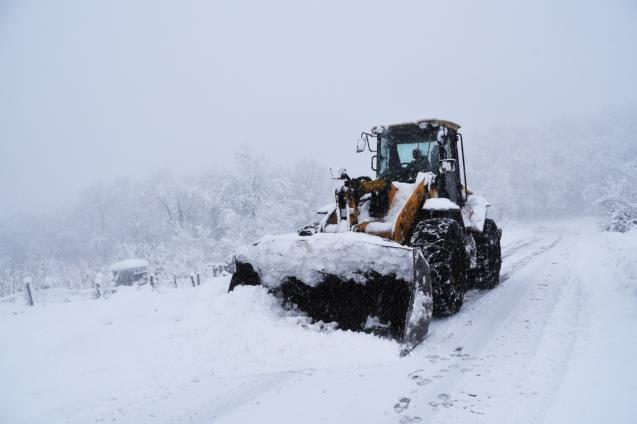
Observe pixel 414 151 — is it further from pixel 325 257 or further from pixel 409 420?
pixel 409 420

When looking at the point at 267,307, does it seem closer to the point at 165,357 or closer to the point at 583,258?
the point at 165,357

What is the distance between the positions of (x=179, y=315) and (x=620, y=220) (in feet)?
71.4

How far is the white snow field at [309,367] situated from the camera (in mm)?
A: 2984

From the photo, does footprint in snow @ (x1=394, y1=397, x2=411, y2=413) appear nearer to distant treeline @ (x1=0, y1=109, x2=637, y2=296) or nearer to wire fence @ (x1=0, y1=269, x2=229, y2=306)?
wire fence @ (x1=0, y1=269, x2=229, y2=306)

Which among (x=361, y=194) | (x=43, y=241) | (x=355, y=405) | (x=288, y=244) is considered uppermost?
(x=361, y=194)

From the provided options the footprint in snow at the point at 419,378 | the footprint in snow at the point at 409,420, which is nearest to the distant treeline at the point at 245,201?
the footprint in snow at the point at 419,378

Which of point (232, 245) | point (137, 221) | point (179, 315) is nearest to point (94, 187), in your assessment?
point (137, 221)

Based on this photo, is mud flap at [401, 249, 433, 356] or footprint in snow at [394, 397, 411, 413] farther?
mud flap at [401, 249, 433, 356]

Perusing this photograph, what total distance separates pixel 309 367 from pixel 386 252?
1382 mm

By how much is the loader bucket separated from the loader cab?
7.19 feet

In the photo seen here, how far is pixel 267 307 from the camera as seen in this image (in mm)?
4781

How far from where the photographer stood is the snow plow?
4.25 metres

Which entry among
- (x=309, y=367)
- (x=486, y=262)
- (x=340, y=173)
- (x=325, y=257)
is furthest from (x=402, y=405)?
(x=486, y=262)

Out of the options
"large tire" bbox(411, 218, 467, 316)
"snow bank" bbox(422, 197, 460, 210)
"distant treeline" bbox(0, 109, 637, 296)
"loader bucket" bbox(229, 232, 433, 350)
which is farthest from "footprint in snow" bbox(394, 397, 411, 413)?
"distant treeline" bbox(0, 109, 637, 296)
